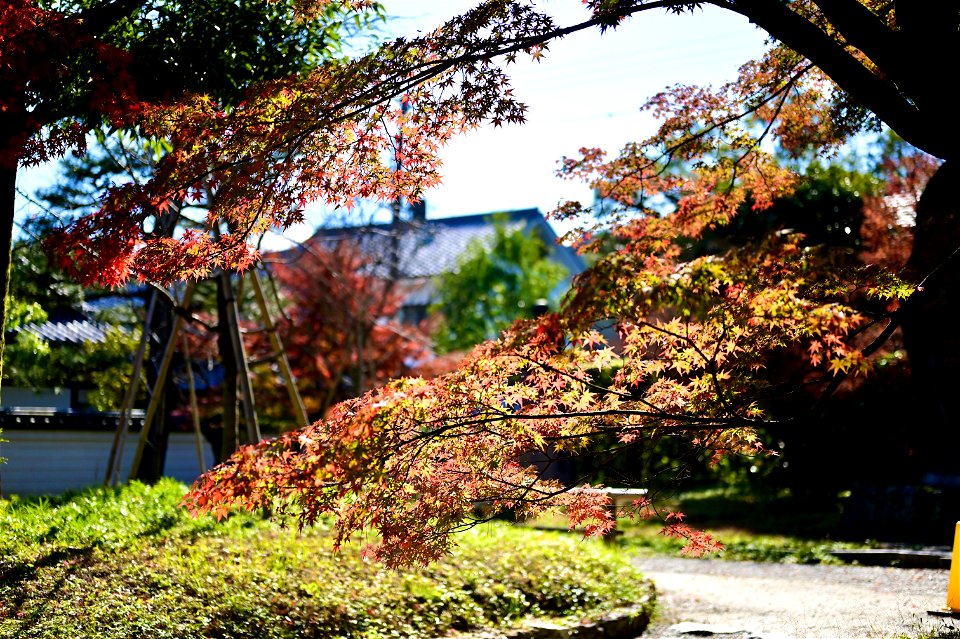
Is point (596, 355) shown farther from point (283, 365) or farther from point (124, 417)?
point (124, 417)

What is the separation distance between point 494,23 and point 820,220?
13144 mm

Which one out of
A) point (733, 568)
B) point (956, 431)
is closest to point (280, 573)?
point (733, 568)

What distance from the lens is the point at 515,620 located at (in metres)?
6.89

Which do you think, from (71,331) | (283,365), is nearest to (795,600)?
(283,365)

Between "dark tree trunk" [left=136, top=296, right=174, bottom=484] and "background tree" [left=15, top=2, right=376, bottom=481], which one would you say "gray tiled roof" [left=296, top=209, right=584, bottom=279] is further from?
"background tree" [left=15, top=2, right=376, bottom=481]

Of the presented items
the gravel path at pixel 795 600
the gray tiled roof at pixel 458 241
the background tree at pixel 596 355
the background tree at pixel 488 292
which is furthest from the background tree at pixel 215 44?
the gray tiled roof at pixel 458 241

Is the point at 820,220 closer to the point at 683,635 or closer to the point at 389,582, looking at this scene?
the point at 683,635

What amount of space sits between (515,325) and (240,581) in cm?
341

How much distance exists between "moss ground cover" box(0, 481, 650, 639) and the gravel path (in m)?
0.68

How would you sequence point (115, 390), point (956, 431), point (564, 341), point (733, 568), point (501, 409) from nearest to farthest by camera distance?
point (564, 341) < point (501, 409) < point (733, 568) < point (956, 431) < point (115, 390)

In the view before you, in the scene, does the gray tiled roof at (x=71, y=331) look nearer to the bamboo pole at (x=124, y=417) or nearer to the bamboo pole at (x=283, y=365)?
the bamboo pole at (x=124, y=417)

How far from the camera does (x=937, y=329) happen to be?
475 inches

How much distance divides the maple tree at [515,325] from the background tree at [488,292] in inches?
724

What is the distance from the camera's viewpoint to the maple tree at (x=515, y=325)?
4324 mm
